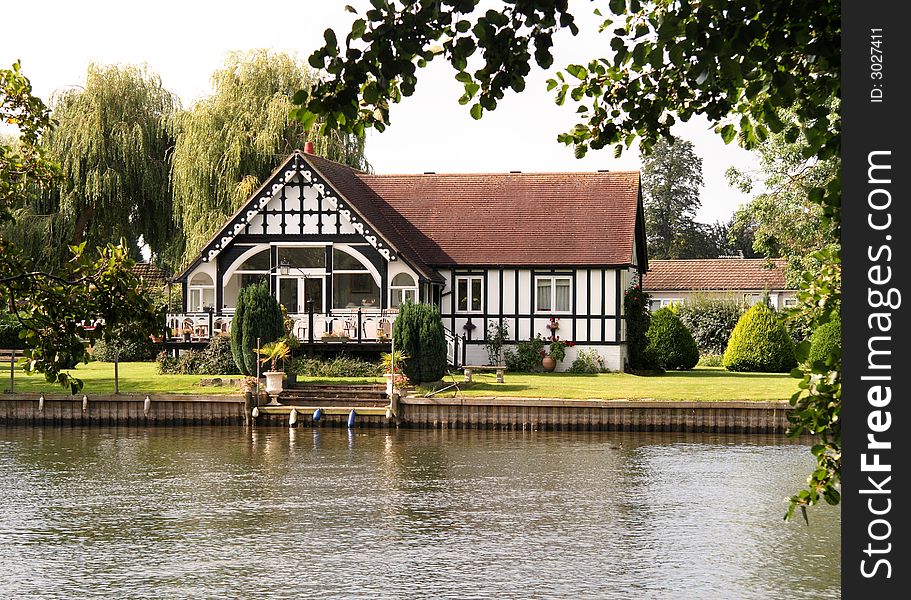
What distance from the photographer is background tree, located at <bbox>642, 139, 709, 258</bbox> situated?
237 feet

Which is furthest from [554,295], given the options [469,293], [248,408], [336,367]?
[248,408]

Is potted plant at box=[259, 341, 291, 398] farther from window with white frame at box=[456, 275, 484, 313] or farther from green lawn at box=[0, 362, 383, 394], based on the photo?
window with white frame at box=[456, 275, 484, 313]

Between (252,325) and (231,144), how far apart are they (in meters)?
11.2

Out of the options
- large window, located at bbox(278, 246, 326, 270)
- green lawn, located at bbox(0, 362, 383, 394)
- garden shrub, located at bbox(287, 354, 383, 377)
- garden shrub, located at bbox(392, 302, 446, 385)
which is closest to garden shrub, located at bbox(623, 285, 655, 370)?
garden shrub, located at bbox(287, 354, 383, 377)

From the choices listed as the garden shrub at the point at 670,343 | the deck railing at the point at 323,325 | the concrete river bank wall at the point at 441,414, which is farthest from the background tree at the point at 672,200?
the concrete river bank wall at the point at 441,414

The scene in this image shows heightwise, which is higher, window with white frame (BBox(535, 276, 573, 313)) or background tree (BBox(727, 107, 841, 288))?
background tree (BBox(727, 107, 841, 288))

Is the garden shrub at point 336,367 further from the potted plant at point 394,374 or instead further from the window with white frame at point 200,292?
the window with white frame at point 200,292

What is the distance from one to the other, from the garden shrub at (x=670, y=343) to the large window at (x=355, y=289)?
820cm

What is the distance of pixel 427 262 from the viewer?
3381 centimetres

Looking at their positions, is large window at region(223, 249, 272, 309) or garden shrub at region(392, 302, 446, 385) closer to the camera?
garden shrub at region(392, 302, 446, 385)

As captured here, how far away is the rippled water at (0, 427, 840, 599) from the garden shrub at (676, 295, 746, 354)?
19285 millimetres

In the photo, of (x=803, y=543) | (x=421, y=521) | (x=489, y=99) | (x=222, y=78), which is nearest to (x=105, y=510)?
(x=421, y=521)

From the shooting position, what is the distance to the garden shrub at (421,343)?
2683cm

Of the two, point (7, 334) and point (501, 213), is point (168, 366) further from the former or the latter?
point (501, 213)
